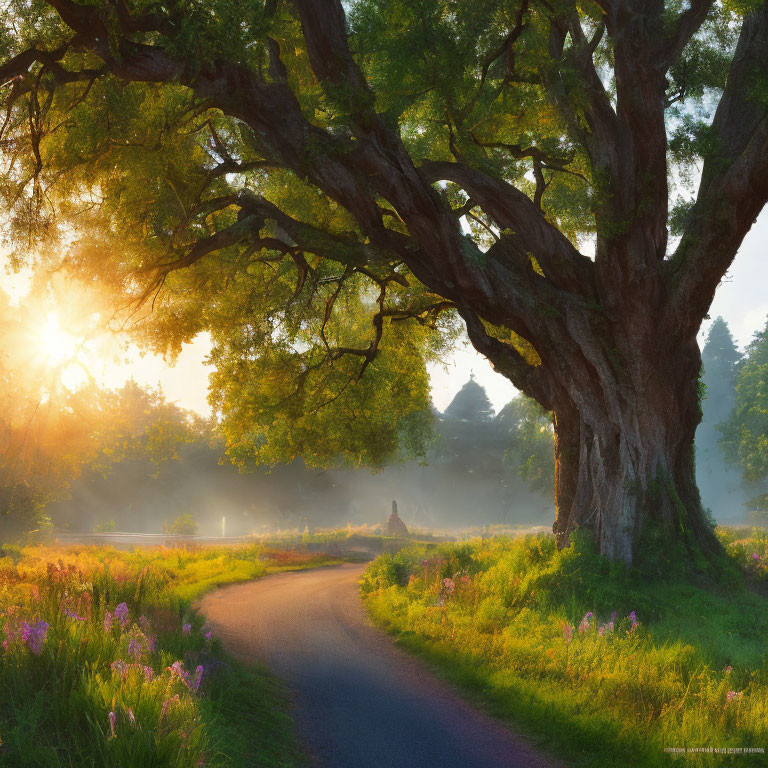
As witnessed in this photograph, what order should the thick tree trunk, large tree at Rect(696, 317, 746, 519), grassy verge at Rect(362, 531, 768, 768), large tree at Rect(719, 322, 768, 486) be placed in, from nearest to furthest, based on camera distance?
grassy verge at Rect(362, 531, 768, 768) → the thick tree trunk → large tree at Rect(719, 322, 768, 486) → large tree at Rect(696, 317, 746, 519)


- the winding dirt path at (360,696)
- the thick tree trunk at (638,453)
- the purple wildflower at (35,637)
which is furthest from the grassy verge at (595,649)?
the purple wildflower at (35,637)

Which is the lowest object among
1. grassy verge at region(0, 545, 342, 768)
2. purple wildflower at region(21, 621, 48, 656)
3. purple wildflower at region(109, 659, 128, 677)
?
A: grassy verge at region(0, 545, 342, 768)

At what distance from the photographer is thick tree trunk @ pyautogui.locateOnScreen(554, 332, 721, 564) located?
461 inches

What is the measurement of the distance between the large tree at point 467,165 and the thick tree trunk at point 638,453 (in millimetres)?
45

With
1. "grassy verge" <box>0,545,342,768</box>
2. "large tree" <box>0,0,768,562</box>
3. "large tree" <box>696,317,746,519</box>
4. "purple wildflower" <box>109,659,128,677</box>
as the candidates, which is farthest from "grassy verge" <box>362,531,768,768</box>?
"large tree" <box>696,317,746,519</box>

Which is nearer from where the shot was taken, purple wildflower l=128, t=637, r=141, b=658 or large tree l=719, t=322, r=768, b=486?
purple wildflower l=128, t=637, r=141, b=658

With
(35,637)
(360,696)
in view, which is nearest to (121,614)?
(35,637)

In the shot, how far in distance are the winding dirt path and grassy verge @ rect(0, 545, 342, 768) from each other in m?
0.48

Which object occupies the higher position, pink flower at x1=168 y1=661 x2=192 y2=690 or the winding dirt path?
pink flower at x1=168 y1=661 x2=192 y2=690

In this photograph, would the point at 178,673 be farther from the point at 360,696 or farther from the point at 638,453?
the point at 638,453

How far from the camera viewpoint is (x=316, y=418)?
18797 mm

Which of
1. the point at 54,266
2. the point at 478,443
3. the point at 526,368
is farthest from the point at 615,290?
the point at 478,443

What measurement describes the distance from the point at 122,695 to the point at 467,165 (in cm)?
1134

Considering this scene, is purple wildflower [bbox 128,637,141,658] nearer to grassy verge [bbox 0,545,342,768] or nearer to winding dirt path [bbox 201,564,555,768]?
grassy verge [bbox 0,545,342,768]
